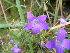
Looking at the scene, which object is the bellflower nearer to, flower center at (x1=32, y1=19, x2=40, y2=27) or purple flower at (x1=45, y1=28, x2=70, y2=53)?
purple flower at (x1=45, y1=28, x2=70, y2=53)

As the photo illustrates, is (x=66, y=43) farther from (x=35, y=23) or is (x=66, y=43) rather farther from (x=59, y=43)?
(x=35, y=23)

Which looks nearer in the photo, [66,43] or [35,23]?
[66,43]

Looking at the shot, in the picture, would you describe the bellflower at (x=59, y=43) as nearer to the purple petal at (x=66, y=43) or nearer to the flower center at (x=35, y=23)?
the purple petal at (x=66, y=43)

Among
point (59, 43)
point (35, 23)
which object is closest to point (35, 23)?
point (35, 23)

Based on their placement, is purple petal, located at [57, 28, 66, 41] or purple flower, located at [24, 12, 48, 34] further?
purple flower, located at [24, 12, 48, 34]

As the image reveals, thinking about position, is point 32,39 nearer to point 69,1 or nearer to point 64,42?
point 64,42

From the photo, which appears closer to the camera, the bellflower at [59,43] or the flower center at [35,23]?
the bellflower at [59,43]

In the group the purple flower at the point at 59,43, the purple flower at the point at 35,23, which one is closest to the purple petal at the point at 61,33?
the purple flower at the point at 59,43

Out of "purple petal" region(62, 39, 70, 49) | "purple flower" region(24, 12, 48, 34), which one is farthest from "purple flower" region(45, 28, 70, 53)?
"purple flower" region(24, 12, 48, 34)

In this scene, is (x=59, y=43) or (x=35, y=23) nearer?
(x=59, y=43)

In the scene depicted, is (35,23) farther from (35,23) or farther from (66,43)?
(66,43)

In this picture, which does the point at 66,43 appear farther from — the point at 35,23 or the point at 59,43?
the point at 35,23

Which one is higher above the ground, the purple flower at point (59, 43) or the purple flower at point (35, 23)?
the purple flower at point (35, 23)
